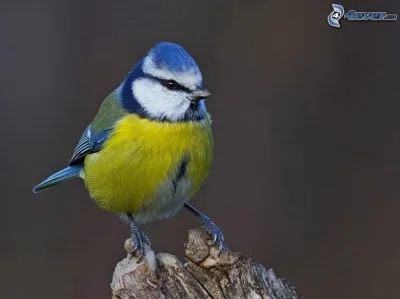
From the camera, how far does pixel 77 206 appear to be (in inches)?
159

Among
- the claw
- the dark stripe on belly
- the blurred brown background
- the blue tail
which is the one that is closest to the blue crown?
the dark stripe on belly

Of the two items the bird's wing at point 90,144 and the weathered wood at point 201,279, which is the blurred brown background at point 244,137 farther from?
the weathered wood at point 201,279

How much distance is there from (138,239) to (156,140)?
310mm

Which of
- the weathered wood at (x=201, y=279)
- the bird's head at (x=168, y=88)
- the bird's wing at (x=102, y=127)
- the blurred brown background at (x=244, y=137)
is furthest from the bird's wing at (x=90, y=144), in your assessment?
the blurred brown background at (x=244, y=137)

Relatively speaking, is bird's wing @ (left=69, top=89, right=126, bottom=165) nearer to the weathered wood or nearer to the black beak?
the black beak

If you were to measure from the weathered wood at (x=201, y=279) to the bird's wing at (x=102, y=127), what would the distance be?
1.94ft

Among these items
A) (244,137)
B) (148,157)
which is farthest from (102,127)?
(244,137)

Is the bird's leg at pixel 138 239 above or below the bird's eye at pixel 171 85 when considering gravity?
below

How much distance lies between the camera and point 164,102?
262 cm

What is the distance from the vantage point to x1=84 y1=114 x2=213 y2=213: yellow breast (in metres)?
2.62

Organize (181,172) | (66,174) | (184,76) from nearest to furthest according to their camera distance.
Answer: (184,76)
(181,172)
(66,174)

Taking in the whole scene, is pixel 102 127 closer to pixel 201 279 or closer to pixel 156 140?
pixel 156 140

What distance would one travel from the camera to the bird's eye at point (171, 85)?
258 cm

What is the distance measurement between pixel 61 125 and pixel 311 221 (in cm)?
131
